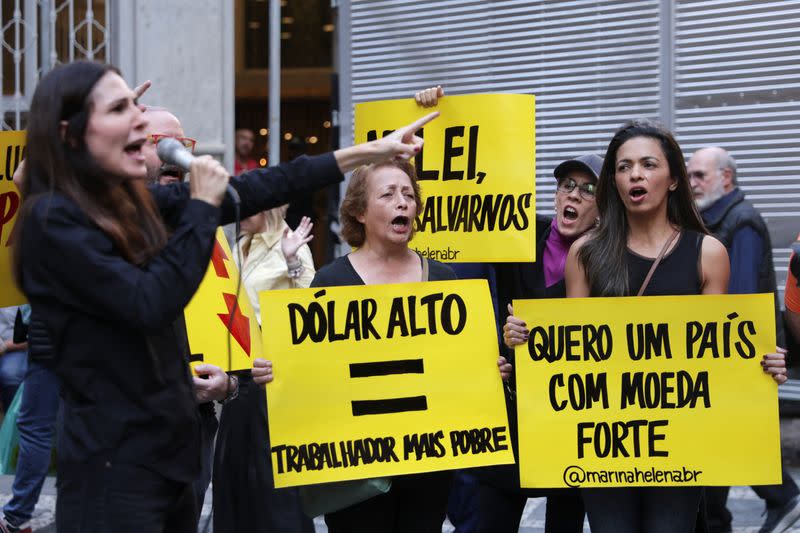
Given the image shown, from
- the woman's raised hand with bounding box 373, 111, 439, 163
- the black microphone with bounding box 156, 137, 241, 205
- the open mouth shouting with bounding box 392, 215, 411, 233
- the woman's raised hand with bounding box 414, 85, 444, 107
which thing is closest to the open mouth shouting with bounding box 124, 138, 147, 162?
the black microphone with bounding box 156, 137, 241, 205

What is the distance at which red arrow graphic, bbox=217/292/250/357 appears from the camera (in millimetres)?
4656

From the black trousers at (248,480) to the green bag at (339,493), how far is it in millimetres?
1023

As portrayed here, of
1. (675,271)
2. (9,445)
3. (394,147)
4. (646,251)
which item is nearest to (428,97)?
(646,251)

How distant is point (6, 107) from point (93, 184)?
23.5 ft

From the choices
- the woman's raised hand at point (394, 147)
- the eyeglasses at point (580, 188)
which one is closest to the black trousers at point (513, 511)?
the eyeglasses at point (580, 188)

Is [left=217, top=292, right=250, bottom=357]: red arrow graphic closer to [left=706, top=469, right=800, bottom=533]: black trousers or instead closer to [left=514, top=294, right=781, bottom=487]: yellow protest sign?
[left=514, top=294, right=781, bottom=487]: yellow protest sign

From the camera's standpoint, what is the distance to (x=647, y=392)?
425cm

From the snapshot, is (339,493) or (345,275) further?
(345,275)

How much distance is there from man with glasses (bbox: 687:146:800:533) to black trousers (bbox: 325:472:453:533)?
8.30ft

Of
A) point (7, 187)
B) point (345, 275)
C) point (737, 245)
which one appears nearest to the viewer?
point (345, 275)

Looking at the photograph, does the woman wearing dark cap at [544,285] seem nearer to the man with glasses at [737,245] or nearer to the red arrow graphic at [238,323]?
the red arrow graphic at [238,323]

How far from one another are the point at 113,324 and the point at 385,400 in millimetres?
1433

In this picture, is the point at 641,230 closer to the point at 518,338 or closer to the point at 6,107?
the point at 518,338

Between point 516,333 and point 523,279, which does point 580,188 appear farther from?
point 516,333
